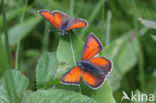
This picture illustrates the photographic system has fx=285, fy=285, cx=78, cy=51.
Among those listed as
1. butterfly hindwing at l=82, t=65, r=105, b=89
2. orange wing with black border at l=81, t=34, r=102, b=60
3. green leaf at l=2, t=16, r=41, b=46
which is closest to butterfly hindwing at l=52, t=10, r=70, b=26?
orange wing with black border at l=81, t=34, r=102, b=60

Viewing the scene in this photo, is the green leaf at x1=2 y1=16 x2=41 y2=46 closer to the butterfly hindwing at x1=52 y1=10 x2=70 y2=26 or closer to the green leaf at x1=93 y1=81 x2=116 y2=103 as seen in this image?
the butterfly hindwing at x1=52 y1=10 x2=70 y2=26

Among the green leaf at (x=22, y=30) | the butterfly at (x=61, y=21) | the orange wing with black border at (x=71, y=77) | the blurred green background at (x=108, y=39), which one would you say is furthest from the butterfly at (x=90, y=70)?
the green leaf at (x=22, y=30)

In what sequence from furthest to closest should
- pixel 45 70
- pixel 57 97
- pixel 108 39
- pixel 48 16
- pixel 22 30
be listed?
pixel 22 30 < pixel 108 39 < pixel 48 16 < pixel 45 70 < pixel 57 97

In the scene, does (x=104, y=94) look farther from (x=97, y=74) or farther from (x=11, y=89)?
(x=11, y=89)

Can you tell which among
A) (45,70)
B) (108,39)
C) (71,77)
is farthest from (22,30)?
(71,77)

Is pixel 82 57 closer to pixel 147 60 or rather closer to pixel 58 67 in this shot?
pixel 58 67
